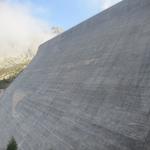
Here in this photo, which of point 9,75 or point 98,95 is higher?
point 98,95

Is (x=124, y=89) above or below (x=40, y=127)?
above

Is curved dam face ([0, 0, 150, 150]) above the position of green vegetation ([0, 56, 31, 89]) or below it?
above

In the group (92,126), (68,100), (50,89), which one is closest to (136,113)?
(92,126)

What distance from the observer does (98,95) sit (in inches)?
363

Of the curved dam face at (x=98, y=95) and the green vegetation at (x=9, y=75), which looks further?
the green vegetation at (x=9, y=75)

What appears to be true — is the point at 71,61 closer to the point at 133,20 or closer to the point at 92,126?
the point at 133,20

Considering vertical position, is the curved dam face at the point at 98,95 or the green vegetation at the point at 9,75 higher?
the curved dam face at the point at 98,95

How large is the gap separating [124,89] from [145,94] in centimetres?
104

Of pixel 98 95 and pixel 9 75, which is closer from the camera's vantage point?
pixel 98 95

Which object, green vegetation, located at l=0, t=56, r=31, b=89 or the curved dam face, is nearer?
the curved dam face

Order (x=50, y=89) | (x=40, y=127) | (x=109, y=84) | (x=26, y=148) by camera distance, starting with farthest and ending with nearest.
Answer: (x=50, y=89) < (x=40, y=127) < (x=26, y=148) < (x=109, y=84)

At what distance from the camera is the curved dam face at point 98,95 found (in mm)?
7125

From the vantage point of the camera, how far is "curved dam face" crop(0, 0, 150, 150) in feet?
23.4

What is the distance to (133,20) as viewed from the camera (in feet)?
36.0
